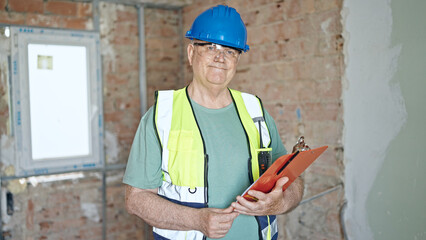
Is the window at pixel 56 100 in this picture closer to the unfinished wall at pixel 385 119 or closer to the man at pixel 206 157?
the man at pixel 206 157

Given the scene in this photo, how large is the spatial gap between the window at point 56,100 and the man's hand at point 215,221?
1.88 metres

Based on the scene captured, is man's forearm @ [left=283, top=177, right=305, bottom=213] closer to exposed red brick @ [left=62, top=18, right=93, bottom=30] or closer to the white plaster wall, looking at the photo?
the white plaster wall

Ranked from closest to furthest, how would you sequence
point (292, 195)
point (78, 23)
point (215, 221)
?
1. point (215, 221)
2. point (292, 195)
3. point (78, 23)

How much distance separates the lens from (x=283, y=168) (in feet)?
4.07

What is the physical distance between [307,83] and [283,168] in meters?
1.11

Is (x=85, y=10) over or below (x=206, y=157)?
over

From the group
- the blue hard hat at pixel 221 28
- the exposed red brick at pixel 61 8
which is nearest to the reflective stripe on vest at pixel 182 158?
the blue hard hat at pixel 221 28

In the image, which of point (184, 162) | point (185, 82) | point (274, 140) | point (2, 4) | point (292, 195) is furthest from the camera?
point (185, 82)

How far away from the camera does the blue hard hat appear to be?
140cm

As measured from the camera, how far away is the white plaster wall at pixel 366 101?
183cm

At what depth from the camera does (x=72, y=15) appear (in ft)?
9.21

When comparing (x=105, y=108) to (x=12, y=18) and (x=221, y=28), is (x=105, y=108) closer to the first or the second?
(x=12, y=18)

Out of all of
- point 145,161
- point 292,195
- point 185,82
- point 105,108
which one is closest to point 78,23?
point 105,108

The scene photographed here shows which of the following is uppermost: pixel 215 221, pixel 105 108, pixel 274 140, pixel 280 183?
pixel 105 108
